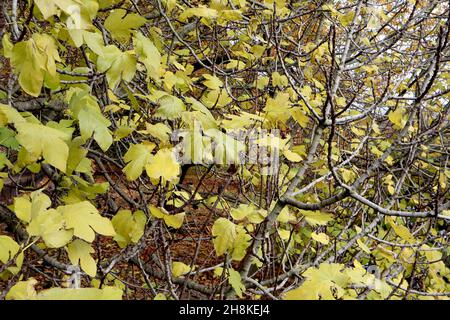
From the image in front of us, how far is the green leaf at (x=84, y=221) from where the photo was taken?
134 centimetres

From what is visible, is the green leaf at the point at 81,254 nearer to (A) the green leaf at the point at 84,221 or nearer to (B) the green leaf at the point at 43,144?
(A) the green leaf at the point at 84,221

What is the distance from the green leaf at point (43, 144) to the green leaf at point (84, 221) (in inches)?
6.1

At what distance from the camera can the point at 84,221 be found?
1378 mm

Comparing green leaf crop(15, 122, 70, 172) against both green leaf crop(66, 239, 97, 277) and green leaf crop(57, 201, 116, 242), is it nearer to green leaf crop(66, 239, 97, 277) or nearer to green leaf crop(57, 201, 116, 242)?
green leaf crop(57, 201, 116, 242)

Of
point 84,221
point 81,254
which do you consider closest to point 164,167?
point 84,221

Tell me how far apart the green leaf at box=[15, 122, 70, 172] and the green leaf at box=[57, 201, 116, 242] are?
15 centimetres

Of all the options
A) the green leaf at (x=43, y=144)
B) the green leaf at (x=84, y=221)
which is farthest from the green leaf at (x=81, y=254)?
the green leaf at (x=43, y=144)

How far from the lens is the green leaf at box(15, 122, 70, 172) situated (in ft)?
4.76

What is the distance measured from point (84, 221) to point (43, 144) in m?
0.33

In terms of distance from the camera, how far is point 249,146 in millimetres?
2105

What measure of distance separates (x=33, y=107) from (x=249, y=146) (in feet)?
5.38
